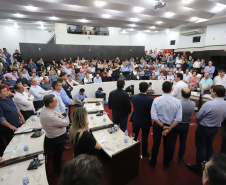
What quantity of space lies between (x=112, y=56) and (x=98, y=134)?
467 inches

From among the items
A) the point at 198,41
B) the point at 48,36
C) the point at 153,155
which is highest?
the point at 48,36

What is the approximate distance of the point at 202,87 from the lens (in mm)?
5711

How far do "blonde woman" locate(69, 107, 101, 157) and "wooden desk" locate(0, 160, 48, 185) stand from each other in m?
0.52

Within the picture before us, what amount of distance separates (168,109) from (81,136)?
1536 mm

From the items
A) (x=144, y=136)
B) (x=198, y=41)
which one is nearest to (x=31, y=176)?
(x=144, y=136)

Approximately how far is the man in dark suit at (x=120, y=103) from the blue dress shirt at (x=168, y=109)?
70 centimetres

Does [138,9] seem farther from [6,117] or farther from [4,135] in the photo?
[4,135]

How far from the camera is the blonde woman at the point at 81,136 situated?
1604mm

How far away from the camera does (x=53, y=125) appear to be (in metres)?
2.13

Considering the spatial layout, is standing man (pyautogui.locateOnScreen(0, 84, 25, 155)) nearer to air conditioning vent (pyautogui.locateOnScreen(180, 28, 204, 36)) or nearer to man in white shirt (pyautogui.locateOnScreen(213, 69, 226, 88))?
man in white shirt (pyautogui.locateOnScreen(213, 69, 226, 88))

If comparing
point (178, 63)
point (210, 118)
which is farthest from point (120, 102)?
point (178, 63)

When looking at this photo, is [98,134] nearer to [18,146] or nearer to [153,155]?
[153,155]

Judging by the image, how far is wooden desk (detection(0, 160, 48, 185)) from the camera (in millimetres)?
1569

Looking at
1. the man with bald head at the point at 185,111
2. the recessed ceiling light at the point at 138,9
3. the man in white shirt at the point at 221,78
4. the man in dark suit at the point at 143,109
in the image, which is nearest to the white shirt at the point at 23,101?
the man in dark suit at the point at 143,109
